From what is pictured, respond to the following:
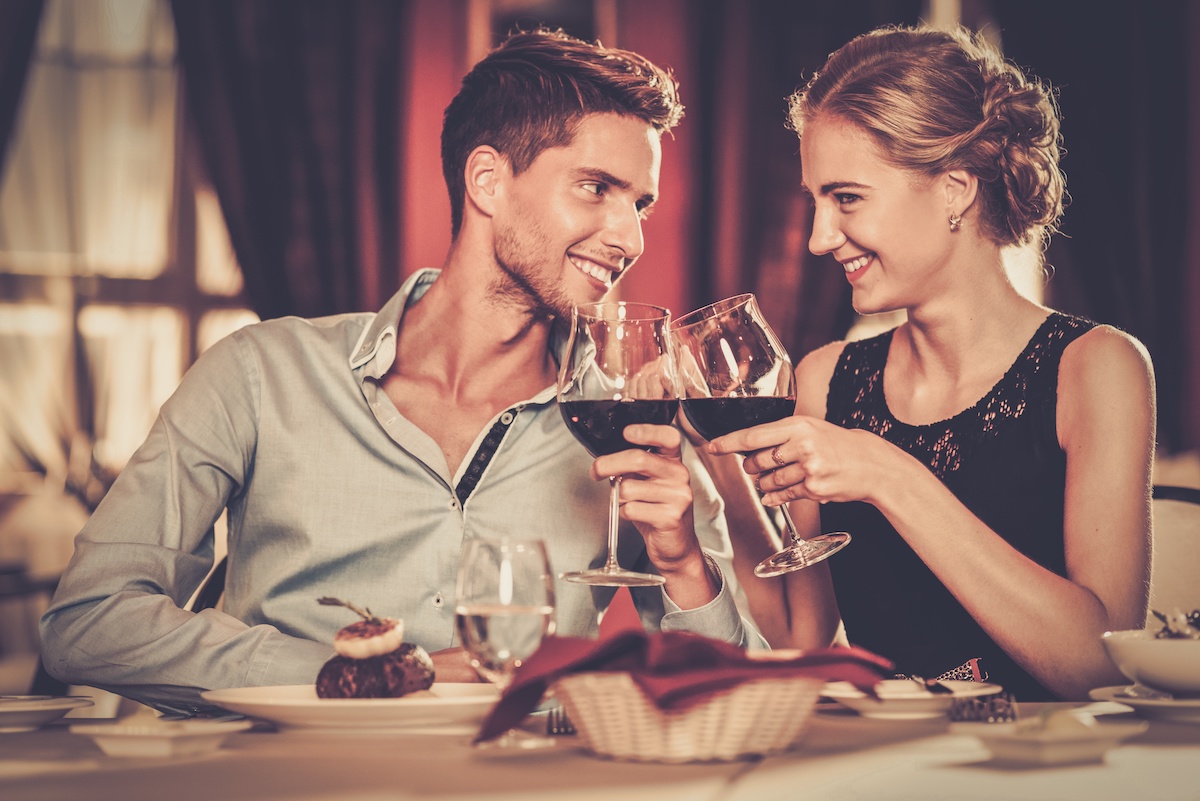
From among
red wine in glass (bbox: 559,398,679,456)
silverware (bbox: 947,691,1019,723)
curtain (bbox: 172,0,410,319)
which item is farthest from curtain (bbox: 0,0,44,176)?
silverware (bbox: 947,691,1019,723)

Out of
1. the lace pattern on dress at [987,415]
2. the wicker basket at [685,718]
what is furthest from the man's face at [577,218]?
the wicker basket at [685,718]

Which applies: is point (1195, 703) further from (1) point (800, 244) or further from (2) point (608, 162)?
(1) point (800, 244)

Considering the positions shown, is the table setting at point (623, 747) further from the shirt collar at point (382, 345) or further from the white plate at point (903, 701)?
the shirt collar at point (382, 345)

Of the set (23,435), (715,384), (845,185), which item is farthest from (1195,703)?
(23,435)

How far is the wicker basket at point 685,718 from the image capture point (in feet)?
2.76

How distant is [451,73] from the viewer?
4.73 m

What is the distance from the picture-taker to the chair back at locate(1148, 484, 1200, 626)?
191 cm

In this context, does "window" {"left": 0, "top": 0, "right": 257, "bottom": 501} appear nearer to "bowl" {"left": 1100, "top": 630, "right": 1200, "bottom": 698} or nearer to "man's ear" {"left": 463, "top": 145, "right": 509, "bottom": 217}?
"man's ear" {"left": 463, "top": 145, "right": 509, "bottom": 217}

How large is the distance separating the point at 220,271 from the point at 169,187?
16.7 inches

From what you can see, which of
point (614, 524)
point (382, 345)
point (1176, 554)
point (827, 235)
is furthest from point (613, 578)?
point (1176, 554)

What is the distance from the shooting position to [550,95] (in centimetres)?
210

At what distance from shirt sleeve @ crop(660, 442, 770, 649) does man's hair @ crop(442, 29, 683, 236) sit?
0.64m

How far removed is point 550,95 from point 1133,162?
3385 mm

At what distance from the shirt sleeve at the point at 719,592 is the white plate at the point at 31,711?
0.78 metres
